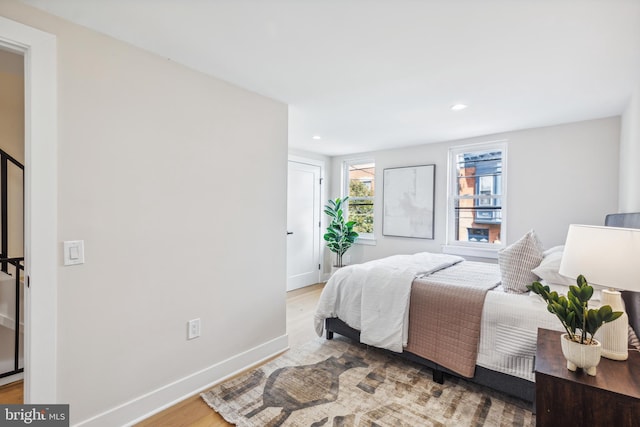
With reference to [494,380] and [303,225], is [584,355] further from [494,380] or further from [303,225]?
[303,225]

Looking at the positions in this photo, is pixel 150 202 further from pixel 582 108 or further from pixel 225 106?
pixel 582 108

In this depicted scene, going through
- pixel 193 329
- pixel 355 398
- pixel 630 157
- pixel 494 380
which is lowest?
pixel 355 398

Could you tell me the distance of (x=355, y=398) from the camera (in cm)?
202

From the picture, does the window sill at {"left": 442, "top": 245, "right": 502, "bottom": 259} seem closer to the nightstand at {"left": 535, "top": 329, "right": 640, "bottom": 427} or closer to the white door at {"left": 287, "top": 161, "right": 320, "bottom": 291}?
the white door at {"left": 287, "top": 161, "right": 320, "bottom": 291}

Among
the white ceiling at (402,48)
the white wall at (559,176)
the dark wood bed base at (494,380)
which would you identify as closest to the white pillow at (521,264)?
the dark wood bed base at (494,380)

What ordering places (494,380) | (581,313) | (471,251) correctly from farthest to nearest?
1. (471,251)
2. (494,380)
3. (581,313)

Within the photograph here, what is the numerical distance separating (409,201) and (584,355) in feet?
11.0

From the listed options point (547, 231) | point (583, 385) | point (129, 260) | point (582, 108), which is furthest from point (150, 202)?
point (547, 231)

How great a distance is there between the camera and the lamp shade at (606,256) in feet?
3.73

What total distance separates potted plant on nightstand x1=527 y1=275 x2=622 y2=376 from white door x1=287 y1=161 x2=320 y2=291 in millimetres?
3702

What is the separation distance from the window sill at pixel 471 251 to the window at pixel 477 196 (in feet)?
0.04

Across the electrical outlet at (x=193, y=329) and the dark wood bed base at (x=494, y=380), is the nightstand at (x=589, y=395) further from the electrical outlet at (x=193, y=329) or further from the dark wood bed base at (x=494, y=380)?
the electrical outlet at (x=193, y=329)

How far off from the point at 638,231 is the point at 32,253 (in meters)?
2.59

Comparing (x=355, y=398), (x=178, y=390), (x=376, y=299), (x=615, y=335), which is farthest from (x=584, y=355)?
(x=178, y=390)
